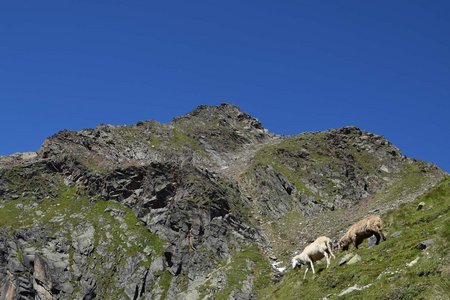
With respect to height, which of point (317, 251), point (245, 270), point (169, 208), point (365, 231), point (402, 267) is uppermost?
point (169, 208)

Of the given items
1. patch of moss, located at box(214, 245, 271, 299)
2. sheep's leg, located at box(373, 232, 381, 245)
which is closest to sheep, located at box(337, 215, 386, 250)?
sheep's leg, located at box(373, 232, 381, 245)

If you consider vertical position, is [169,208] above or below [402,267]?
above

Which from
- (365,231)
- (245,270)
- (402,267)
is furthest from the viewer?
(245,270)

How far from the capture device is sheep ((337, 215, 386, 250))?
29.1 m

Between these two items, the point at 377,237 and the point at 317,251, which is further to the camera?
the point at 317,251

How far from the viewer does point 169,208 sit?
92.8m

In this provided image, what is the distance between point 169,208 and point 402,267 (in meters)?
73.5

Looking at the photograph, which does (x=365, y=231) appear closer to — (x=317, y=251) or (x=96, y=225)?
(x=317, y=251)

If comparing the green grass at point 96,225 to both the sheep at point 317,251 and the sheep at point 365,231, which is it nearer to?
the sheep at point 317,251

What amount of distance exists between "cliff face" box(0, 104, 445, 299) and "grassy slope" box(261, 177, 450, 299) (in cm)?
4131

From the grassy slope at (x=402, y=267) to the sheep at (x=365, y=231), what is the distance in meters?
0.98

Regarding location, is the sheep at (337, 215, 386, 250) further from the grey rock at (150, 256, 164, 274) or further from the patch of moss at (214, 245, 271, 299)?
the grey rock at (150, 256, 164, 274)

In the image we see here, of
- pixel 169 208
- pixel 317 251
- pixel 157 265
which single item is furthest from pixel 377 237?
pixel 169 208

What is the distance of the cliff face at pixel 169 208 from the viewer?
81.1 metres
